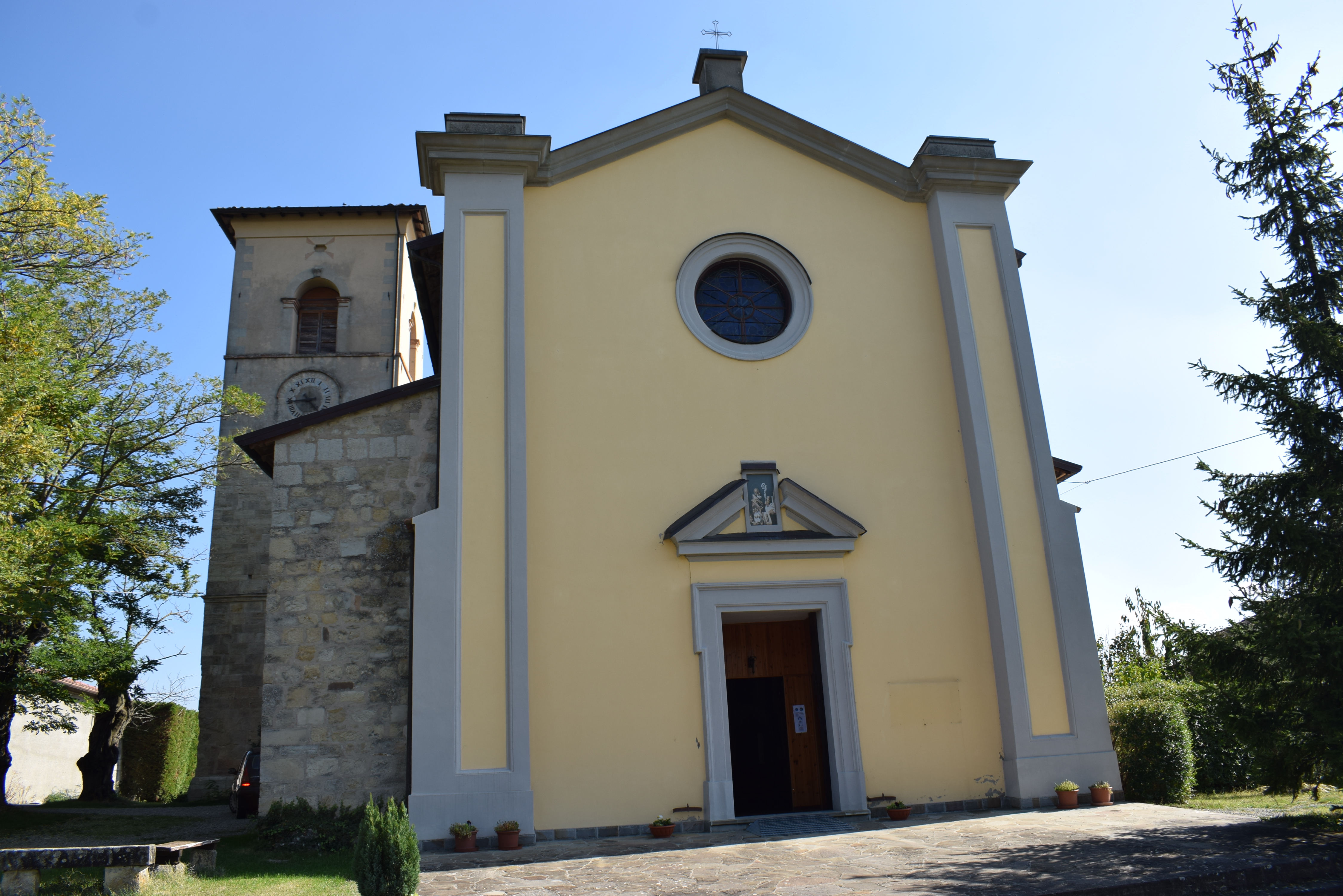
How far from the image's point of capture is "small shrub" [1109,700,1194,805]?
10.9 meters

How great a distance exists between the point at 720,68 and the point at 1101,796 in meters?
10.4

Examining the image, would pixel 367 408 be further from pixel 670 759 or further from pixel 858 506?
pixel 858 506

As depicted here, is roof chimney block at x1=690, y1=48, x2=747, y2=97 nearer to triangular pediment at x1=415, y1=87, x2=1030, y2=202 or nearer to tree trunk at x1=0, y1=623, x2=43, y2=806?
triangular pediment at x1=415, y1=87, x2=1030, y2=202

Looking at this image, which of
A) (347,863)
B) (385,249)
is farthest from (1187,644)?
(385,249)

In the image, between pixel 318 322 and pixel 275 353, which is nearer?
pixel 275 353

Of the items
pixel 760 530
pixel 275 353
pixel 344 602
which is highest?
pixel 275 353

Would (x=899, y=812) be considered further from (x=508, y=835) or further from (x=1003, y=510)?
(x=508, y=835)

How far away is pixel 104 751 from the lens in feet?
59.7

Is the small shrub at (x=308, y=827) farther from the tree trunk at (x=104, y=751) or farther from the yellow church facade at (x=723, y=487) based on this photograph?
the tree trunk at (x=104, y=751)

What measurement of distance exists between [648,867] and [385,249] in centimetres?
1782

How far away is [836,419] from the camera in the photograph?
11.1 m

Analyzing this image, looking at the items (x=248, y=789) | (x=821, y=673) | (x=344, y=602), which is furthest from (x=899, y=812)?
(x=248, y=789)

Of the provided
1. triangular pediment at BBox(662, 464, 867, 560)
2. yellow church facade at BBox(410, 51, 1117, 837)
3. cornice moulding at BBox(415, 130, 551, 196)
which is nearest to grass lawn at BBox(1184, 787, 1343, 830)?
yellow church facade at BBox(410, 51, 1117, 837)

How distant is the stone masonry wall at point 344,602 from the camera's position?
9328mm
